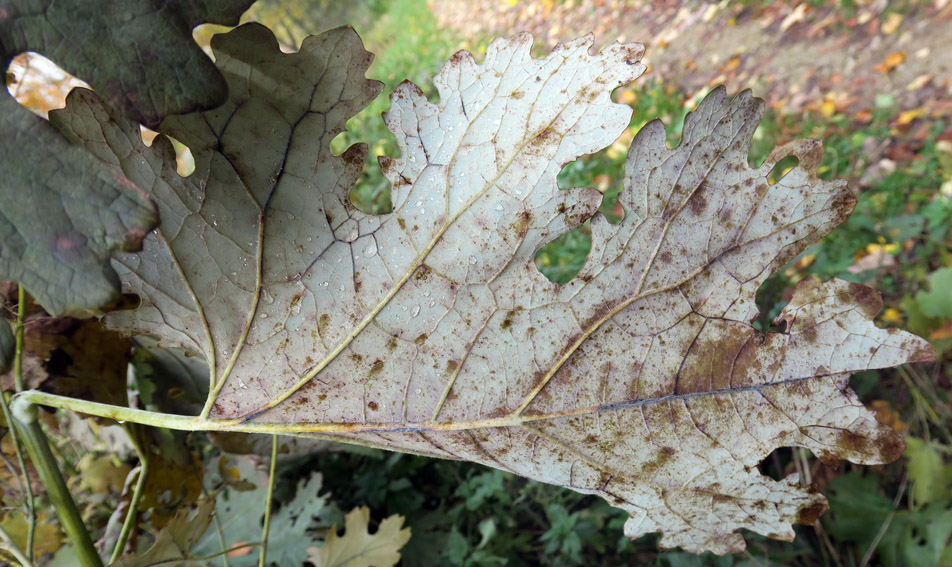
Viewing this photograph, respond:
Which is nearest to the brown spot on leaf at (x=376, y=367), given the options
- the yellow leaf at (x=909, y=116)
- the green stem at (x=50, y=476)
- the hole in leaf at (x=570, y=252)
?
the green stem at (x=50, y=476)

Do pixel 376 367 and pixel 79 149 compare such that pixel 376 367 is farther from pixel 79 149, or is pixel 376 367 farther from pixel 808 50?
pixel 808 50

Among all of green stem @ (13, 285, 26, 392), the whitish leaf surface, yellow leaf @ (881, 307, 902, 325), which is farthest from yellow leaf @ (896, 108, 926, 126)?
green stem @ (13, 285, 26, 392)

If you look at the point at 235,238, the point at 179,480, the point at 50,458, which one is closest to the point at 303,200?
the point at 235,238

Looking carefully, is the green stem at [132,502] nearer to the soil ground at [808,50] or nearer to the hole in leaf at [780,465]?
the hole in leaf at [780,465]

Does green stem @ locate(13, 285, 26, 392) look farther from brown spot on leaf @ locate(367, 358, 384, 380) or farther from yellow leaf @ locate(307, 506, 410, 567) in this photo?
yellow leaf @ locate(307, 506, 410, 567)

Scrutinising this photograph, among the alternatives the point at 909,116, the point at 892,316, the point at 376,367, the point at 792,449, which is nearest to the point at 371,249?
the point at 376,367

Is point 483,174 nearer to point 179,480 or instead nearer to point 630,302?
point 630,302
